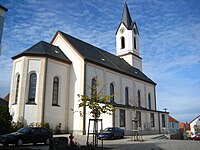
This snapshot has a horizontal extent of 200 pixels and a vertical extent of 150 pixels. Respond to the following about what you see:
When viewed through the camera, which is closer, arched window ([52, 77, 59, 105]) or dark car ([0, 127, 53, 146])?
dark car ([0, 127, 53, 146])

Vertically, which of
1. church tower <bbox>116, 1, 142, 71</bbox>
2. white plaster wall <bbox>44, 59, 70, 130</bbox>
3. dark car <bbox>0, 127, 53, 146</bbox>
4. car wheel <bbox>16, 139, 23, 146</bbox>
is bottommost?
car wheel <bbox>16, 139, 23, 146</bbox>

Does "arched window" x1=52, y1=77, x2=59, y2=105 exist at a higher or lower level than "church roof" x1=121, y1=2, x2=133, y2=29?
lower

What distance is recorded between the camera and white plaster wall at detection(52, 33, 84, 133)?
2828 cm

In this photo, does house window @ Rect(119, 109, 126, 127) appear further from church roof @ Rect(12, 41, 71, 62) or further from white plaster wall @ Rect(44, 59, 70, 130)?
church roof @ Rect(12, 41, 71, 62)

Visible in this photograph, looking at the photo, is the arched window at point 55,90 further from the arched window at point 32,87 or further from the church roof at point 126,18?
the church roof at point 126,18

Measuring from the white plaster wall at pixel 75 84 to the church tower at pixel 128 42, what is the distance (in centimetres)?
1802

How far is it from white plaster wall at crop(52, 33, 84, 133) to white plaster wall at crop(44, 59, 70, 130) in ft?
2.05

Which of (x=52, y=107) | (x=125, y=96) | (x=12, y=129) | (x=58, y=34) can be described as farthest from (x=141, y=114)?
(x=12, y=129)

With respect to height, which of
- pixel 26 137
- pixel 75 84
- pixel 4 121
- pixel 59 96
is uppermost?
pixel 75 84

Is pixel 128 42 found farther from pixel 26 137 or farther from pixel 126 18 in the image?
pixel 26 137

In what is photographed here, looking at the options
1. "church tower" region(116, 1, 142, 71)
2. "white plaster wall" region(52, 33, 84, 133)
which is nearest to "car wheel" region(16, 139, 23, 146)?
"white plaster wall" region(52, 33, 84, 133)

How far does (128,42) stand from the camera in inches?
1880

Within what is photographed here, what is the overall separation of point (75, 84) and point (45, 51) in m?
5.60

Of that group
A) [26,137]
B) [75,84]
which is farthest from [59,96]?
[26,137]
